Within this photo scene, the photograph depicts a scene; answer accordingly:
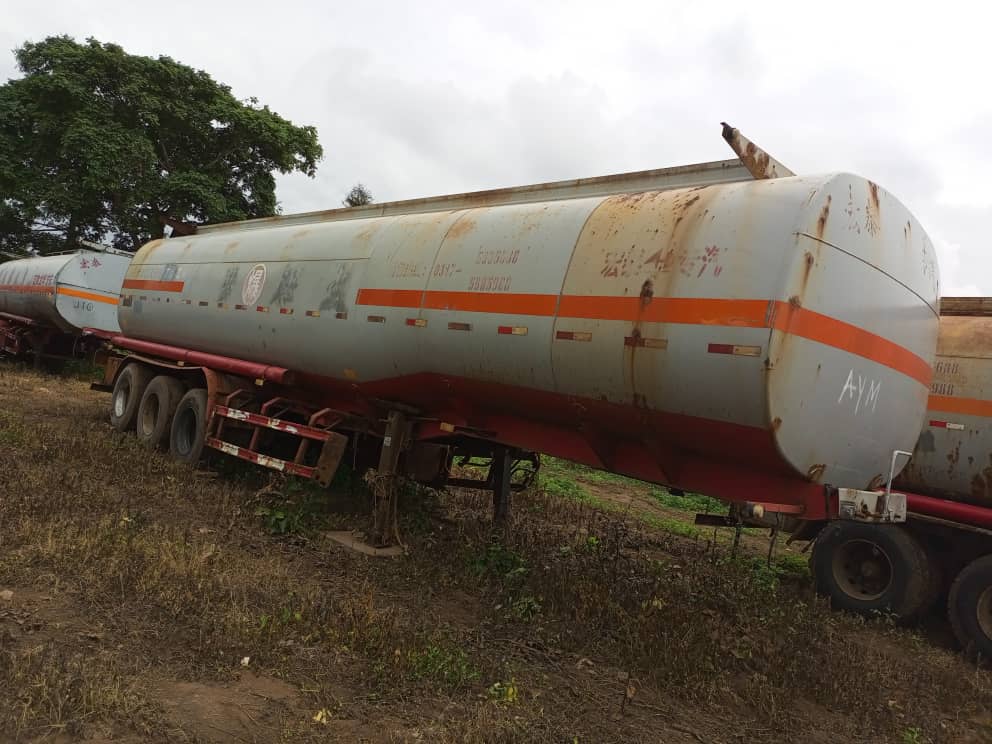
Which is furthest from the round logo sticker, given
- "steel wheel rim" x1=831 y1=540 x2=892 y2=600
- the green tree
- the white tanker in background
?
the green tree

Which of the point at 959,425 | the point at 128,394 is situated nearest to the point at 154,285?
the point at 128,394

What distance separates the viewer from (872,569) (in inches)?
287

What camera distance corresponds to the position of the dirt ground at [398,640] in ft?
11.8

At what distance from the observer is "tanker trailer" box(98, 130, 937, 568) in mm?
4367

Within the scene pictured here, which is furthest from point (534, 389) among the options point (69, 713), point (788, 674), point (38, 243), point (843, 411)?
point (38, 243)

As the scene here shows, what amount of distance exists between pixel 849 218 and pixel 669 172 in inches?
57.1

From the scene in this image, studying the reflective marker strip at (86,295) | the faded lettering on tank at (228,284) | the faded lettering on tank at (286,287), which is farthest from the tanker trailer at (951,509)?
the reflective marker strip at (86,295)

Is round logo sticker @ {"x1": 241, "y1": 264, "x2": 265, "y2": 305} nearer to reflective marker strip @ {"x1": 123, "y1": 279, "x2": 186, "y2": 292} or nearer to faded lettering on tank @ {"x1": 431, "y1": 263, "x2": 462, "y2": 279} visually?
reflective marker strip @ {"x1": 123, "y1": 279, "x2": 186, "y2": 292}

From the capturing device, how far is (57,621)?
4.21 metres

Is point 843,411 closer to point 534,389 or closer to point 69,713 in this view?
point 534,389

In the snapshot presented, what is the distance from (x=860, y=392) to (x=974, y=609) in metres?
3.22

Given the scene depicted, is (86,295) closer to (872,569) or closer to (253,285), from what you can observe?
(253,285)

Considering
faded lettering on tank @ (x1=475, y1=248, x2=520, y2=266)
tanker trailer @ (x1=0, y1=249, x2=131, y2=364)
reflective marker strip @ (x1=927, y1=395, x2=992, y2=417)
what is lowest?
tanker trailer @ (x1=0, y1=249, x2=131, y2=364)

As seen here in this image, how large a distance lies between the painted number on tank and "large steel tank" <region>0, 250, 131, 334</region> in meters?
16.8
